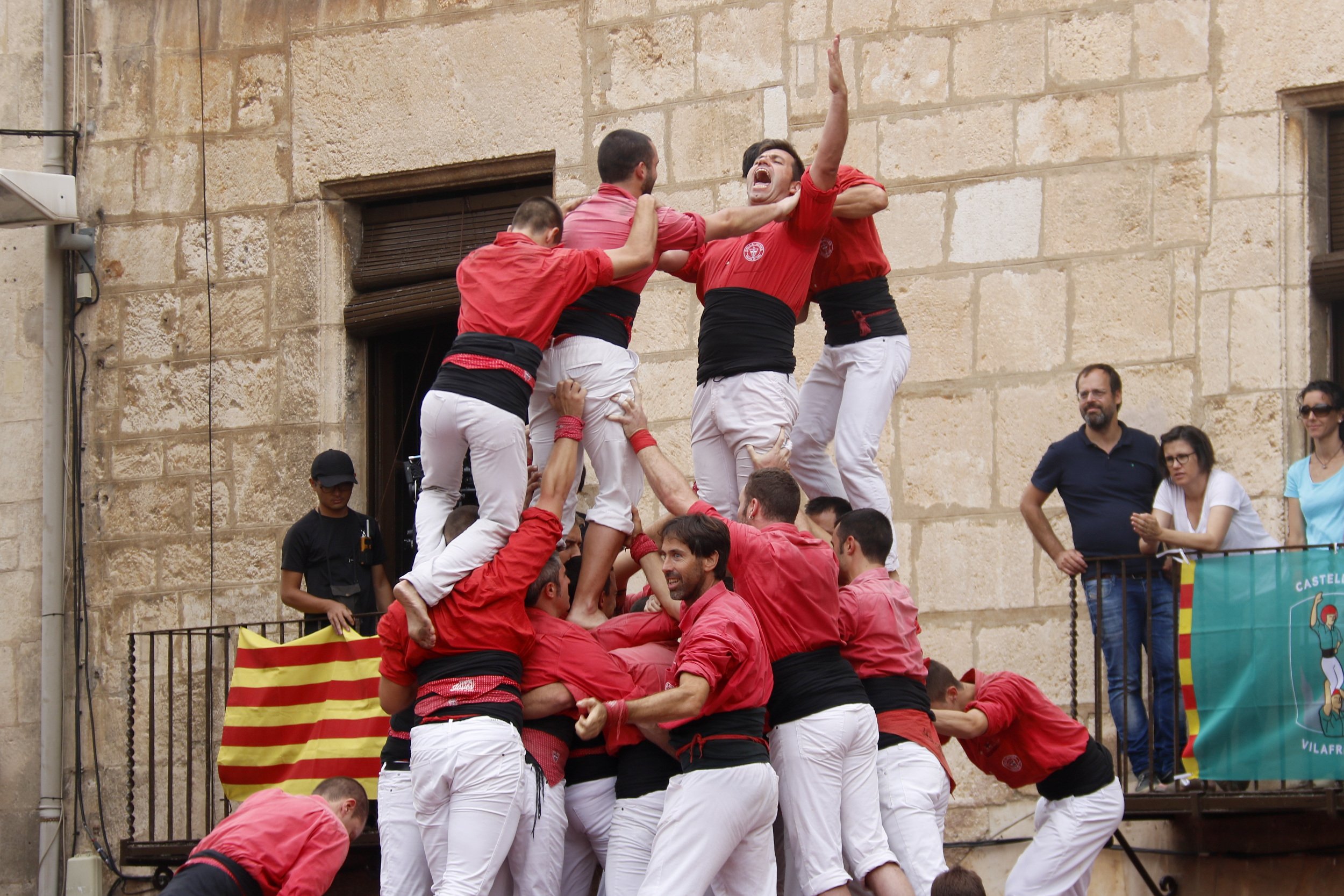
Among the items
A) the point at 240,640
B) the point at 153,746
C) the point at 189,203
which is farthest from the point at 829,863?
the point at 189,203

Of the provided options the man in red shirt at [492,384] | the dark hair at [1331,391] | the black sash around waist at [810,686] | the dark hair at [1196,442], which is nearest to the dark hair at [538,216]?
the man in red shirt at [492,384]

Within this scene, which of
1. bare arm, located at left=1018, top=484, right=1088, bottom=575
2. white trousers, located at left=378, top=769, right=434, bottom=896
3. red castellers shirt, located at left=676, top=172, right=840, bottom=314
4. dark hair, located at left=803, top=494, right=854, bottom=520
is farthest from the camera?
bare arm, located at left=1018, top=484, right=1088, bottom=575

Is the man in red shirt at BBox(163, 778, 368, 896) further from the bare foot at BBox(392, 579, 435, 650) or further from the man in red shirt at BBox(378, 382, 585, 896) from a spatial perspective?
the bare foot at BBox(392, 579, 435, 650)

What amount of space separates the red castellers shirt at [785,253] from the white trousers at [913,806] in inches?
76.1

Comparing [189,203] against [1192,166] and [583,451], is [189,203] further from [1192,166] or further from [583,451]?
[1192,166]

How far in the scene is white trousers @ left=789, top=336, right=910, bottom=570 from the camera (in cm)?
780

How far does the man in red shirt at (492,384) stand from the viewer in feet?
22.2

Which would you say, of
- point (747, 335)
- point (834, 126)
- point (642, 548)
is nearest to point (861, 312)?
point (747, 335)

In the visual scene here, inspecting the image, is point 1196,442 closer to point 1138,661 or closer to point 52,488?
point 1138,661

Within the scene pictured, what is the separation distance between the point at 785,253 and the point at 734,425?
74cm

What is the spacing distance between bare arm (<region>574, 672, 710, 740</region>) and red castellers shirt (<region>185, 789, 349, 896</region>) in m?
0.93

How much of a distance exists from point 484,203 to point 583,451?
4.15 m

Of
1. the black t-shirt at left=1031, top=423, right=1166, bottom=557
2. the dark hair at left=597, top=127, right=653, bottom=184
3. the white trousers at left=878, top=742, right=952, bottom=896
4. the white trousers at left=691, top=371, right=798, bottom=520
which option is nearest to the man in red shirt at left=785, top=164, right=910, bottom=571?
the white trousers at left=691, top=371, right=798, bottom=520

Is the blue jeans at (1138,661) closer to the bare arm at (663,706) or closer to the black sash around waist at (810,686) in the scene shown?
the black sash around waist at (810,686)
